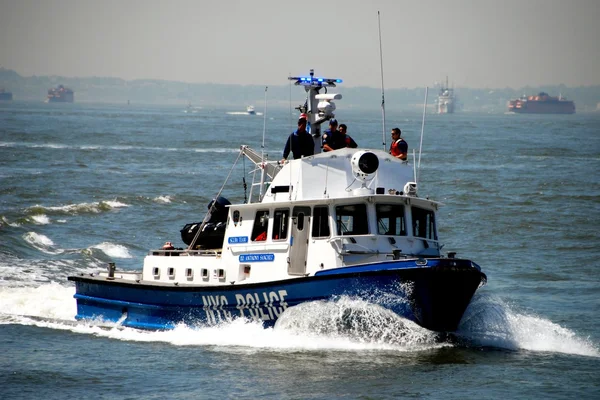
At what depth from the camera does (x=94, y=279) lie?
22500 millimetres

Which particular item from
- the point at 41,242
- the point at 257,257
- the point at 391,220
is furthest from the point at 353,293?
the point at 41,242

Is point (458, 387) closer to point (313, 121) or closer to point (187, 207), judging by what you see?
point (313, 121)

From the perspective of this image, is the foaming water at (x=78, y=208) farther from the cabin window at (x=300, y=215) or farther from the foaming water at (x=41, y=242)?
the cabin window at (x=300, y=215)

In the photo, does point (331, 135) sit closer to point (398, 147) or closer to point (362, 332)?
point (398, 147)

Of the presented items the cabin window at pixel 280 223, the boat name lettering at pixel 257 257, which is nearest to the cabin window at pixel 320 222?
the cabin window at pixel 280 223

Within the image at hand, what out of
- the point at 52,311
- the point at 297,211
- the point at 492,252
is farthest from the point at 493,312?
the point at 492,252

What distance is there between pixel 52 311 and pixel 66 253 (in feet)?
25.4

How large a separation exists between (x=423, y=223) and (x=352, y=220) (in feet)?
5.05

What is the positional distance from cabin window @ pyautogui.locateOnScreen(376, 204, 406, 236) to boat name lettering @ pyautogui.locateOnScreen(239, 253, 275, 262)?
230 centimetres

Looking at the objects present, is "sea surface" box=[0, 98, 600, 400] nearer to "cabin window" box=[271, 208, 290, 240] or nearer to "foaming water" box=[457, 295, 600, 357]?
"foaming water" box=[457, 295, 600, 357]

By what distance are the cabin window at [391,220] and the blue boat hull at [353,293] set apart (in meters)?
1.37

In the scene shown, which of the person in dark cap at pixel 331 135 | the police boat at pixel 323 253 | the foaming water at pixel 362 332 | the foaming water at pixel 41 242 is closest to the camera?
the police boat at pixel 323 253

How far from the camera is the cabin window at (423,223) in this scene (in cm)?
1914

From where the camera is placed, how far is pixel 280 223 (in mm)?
19531
